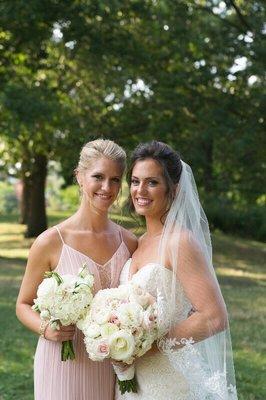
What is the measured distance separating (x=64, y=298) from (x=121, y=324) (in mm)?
329

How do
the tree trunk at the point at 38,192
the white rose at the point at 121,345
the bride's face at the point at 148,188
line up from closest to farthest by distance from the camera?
the white rose at the point at 121,345 < the bride's face at the point at 148,188 < the tree trunk at the point at 38,192

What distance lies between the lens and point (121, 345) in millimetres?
3160

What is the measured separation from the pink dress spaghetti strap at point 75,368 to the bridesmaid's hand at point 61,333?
181 millimetres

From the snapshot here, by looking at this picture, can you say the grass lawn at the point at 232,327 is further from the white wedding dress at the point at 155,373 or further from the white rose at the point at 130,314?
the white rose at the point at 130,314

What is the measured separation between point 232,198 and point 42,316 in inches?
797

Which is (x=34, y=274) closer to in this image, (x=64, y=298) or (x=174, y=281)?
(x=64, y=298)

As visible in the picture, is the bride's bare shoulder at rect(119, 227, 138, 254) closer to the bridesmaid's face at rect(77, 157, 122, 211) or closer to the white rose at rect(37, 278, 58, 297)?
the bridesmaid's face at rect(77, 157, 122, 211)

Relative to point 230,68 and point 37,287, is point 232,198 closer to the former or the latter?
point 230,68

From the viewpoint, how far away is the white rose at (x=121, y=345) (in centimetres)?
315

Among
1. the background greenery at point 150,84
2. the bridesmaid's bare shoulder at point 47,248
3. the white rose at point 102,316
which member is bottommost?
the white rose at point 102,316

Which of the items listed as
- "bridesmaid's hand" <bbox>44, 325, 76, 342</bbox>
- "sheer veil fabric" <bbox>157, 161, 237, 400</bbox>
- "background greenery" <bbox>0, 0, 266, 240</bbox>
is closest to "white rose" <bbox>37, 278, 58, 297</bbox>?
"bridesmaid's hand" <bbox>44, 325, 76, 342</bbox>

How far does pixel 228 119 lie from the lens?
59.5 ft

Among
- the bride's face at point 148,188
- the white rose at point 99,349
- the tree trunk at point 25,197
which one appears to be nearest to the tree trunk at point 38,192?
the tree trunk at point 25,197

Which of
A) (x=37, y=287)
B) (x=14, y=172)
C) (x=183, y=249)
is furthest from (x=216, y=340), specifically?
(x=14, y=172)
